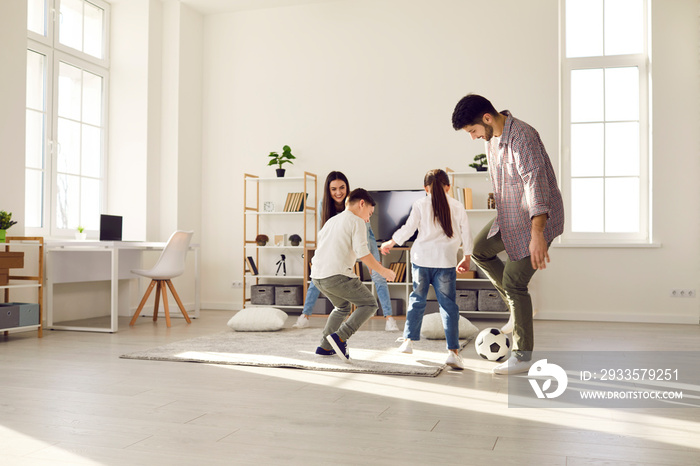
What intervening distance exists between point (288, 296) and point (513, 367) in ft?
11.5

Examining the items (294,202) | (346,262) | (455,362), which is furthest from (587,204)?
(346,262)

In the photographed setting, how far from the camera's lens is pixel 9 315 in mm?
4445

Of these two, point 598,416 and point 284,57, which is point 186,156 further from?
point 598,416

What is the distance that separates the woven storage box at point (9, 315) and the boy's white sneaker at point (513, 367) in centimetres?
331

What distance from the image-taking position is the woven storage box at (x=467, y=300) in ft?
19.3

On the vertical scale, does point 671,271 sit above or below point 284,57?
below

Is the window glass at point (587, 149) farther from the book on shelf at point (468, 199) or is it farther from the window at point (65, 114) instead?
the window at point (65, 114)

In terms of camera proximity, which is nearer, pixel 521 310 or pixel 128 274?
pixel 521 310

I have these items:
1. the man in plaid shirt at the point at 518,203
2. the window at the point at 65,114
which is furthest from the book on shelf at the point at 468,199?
the window at the point at 65,114

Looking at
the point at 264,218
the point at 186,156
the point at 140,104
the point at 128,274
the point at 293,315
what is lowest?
the point at 293,315

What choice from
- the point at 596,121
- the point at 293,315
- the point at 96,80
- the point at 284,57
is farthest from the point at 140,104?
the point at 596,121

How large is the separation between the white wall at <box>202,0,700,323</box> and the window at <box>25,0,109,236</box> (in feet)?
3.81

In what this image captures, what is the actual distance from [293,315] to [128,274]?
5.47ft

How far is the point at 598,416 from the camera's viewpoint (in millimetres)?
2430
